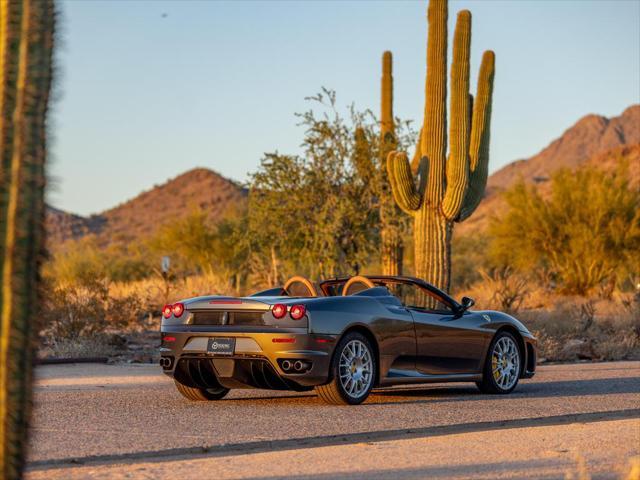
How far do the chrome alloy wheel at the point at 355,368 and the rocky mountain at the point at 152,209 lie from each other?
231 feet

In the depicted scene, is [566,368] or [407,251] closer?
[566,368]

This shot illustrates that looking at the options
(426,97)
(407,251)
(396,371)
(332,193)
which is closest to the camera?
(396,371)

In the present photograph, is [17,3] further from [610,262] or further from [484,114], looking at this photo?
[610,262]

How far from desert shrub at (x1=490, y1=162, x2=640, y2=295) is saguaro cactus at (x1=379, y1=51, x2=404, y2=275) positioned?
10283 mm

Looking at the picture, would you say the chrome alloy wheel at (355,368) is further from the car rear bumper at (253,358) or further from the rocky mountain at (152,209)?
the rocky mountain at (152,209)

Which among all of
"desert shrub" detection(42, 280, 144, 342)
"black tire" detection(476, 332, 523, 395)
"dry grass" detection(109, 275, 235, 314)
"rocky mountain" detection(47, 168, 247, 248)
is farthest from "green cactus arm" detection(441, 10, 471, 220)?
"rocky mountain" detection(47, 168, 247, 248)

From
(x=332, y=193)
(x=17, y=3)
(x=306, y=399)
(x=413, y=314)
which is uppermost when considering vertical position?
(x=332, y=193)

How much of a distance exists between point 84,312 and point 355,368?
12.0 metres

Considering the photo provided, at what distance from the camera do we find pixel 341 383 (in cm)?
1170

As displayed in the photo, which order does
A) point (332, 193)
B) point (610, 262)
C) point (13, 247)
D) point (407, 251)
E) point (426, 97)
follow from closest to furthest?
point (13, 247) → point (426, 97) → point (332, 193) → point (610, 262) → point (407, 251)

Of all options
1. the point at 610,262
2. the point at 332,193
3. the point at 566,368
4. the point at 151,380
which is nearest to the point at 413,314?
the point at 151,380

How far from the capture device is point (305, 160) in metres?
30.6

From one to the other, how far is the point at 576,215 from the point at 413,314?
28272 millimetres

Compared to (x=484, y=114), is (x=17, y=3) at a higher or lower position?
lower
